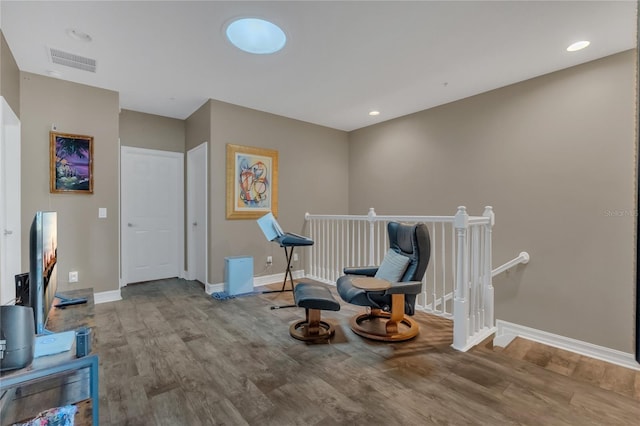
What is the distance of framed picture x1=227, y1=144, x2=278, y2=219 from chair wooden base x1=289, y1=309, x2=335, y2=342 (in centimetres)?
213

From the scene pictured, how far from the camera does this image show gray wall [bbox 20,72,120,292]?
321cm

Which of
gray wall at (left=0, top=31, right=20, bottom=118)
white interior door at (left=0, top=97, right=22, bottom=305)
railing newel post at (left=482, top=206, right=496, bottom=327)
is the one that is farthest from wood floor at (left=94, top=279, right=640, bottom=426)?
gray wall at (left=0, top=31, right=20, bottom=118)

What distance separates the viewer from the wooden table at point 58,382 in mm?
1047

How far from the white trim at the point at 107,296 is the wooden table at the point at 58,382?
134 cm

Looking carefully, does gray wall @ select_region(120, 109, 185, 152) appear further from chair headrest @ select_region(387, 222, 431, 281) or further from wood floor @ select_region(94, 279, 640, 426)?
chair headrest @ select_region(387, 222, 431, 281)

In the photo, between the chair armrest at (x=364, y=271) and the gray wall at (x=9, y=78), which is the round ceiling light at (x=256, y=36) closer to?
the gray wall at (x=9, y=78)

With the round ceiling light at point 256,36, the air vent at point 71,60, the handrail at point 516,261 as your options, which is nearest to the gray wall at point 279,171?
the air vent at point 71,60

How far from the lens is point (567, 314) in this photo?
3.29 metres

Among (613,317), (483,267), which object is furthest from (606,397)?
(613,317)

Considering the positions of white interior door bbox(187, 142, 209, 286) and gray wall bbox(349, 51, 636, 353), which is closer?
gray wall bbox(349, 51, 636, 353)

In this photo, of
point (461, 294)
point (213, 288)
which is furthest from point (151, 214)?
point (461, 294)

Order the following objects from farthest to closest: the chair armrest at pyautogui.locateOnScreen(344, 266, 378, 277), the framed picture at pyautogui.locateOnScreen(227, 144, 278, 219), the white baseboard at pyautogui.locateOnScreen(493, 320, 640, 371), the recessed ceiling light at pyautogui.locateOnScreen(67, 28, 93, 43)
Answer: the framed picture at pyautogui.locateOnScreen(227, 144, 278, 219) < the chair armrest at pyautogui.locateOnScreen(344, 266, 378, 277) < the white baseboard at pyautogui.locateOnScreen(493, 320, 640, 371) < the recessed ceiling light at pyautogui.locateOnScreen(67, 28, 93, 43)

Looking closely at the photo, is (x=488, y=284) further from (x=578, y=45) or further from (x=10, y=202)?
(x=10, y=202)

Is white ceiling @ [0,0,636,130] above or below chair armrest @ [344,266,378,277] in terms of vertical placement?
above
